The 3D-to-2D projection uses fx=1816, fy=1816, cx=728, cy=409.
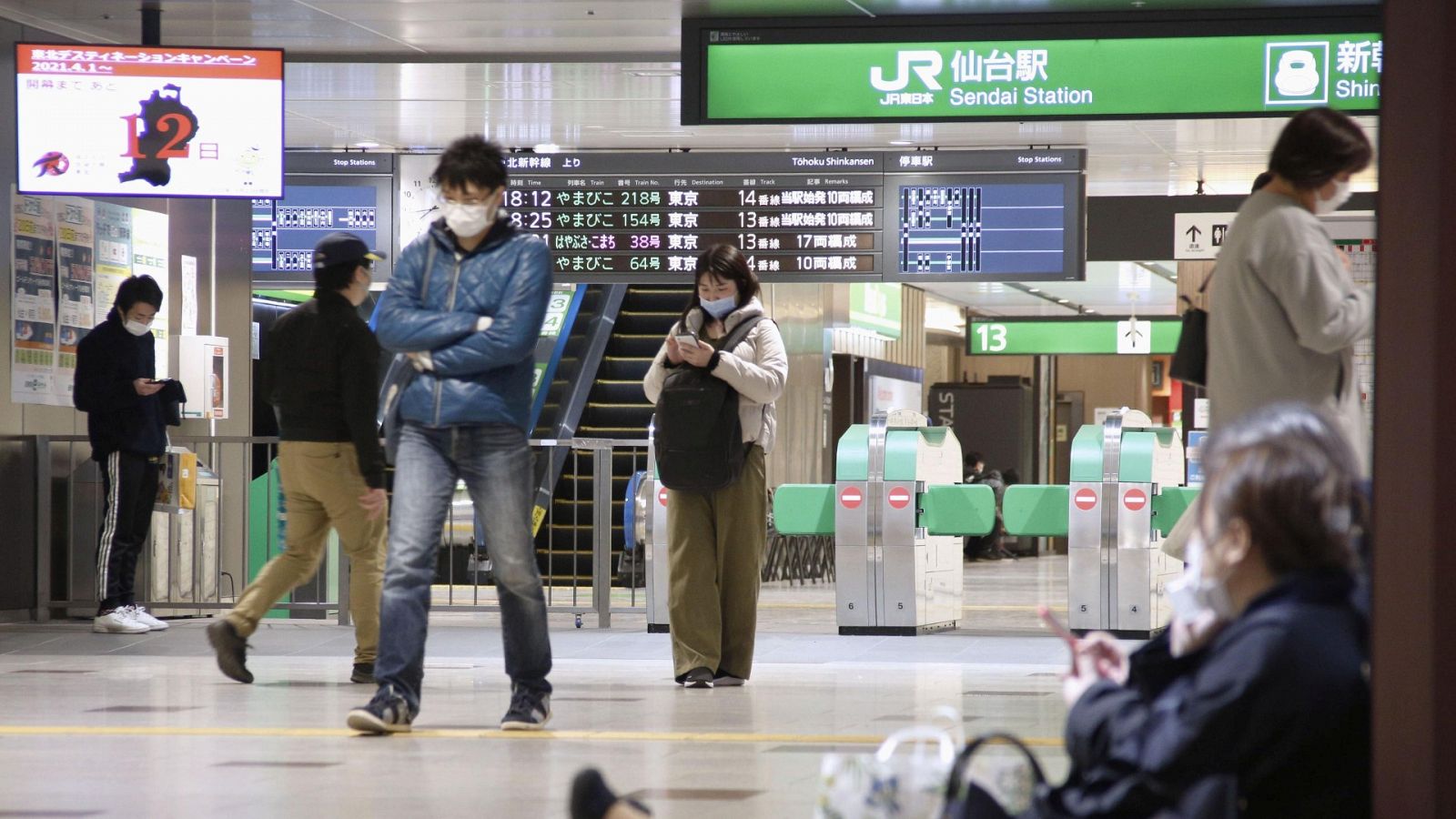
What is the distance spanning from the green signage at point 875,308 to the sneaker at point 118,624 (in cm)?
1216

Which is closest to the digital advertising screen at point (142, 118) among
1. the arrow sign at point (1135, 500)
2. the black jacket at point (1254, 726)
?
the arrow sign at point (1135, 500)

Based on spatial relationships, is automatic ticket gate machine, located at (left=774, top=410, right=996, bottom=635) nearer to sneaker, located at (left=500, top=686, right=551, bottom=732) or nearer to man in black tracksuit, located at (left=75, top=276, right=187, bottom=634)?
man in black tracksuit, located at (left=75, top=276, right=187, bottom=634)

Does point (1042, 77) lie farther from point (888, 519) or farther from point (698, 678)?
point (888, 519)

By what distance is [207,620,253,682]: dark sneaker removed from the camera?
20.5 feet

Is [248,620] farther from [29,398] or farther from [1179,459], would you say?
[1179,459]

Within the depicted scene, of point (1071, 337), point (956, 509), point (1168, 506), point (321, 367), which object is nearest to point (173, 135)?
point (321, 367)

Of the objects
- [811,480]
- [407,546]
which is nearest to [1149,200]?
[811,480]

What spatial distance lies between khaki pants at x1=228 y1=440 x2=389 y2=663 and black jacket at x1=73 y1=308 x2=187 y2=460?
3097 millimetres

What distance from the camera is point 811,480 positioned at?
1911cm

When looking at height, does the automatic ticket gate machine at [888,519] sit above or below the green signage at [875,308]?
below

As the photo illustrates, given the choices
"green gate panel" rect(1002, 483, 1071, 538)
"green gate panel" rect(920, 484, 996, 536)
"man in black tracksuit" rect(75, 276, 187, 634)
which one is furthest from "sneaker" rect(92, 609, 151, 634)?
"green gate panel" rect(1002, 483, 1071, 538)

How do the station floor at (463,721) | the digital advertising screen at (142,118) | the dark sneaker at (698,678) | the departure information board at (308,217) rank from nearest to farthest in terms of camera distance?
the station floor at (463,721), the dark sneaker at (698,678), the digital advertising screen at (142,118), the departure information board at (308,217)

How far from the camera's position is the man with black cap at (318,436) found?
6.20 metres

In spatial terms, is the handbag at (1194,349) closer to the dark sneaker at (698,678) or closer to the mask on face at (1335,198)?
the mask on face at (1335,198)
